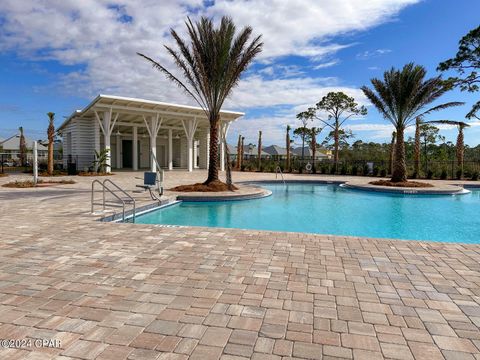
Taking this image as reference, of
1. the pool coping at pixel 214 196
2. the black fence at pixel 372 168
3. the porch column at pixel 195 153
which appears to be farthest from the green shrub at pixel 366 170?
the pool coping at pixel 214 196

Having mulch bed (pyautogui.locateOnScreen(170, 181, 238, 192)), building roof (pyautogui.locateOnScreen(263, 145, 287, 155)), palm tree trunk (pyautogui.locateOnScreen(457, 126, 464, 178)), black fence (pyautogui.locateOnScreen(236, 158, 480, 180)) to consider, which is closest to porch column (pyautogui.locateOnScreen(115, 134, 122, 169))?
black fence (pyautogui.locateOnScreen(236, 158, 480, 180))

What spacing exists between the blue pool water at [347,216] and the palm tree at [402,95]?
4.16 meters

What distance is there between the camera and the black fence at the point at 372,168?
70.9ft

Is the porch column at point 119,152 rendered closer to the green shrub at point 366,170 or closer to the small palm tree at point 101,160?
the small palm tree at point 101,160

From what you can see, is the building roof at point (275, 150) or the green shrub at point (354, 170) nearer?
the green shrub at point (354, 170)

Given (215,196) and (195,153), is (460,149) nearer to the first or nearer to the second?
(215,196)

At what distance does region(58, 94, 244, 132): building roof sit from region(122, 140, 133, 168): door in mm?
3941

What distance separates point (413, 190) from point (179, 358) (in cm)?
1446

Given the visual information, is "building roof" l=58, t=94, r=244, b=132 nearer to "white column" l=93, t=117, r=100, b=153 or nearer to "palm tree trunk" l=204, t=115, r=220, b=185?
"white column" l=93, t=117, r=100, b=153

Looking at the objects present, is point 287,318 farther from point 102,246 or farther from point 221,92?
point 221,92

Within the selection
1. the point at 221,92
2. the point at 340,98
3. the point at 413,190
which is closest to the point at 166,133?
the point at 340,98

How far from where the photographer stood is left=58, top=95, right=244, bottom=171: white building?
21.1 meters

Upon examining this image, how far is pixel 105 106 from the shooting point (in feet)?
66.4

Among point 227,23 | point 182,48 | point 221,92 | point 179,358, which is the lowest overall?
point 179,358
